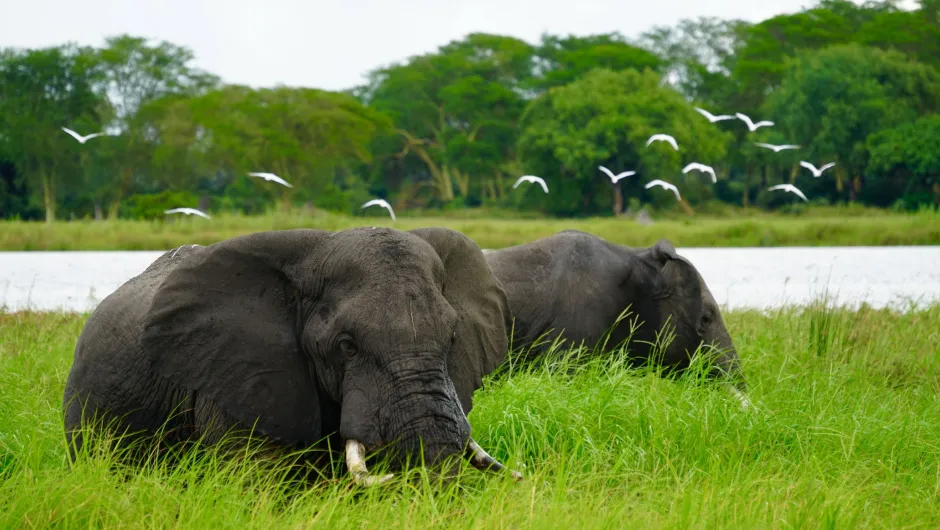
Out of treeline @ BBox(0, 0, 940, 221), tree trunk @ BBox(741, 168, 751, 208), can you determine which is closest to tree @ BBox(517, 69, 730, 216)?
treeline @ BBox(0, 0, 940, 221)

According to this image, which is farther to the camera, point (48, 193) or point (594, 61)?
point (594, 61)

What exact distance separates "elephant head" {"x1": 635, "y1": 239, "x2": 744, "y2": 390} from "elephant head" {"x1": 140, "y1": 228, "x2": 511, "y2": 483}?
381cm

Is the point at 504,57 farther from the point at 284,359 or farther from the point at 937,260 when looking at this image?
the point at 284,359

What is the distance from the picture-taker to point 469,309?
4863 mm

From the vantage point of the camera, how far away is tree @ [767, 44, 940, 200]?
186 ft

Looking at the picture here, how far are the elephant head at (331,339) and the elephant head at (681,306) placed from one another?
3810 millimetres

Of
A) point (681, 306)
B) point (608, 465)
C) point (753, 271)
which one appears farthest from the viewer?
point (753, 271)

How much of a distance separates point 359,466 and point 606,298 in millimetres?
4590

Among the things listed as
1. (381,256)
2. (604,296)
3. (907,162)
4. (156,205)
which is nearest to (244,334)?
(381,256)

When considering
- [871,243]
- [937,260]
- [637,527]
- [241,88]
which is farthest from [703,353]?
[241,88]

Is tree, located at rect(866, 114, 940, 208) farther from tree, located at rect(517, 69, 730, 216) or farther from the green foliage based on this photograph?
the green foliage

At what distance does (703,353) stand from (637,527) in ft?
12.7

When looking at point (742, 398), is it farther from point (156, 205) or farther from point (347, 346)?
point (156, 205)

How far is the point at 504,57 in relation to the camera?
A: 78250mm
